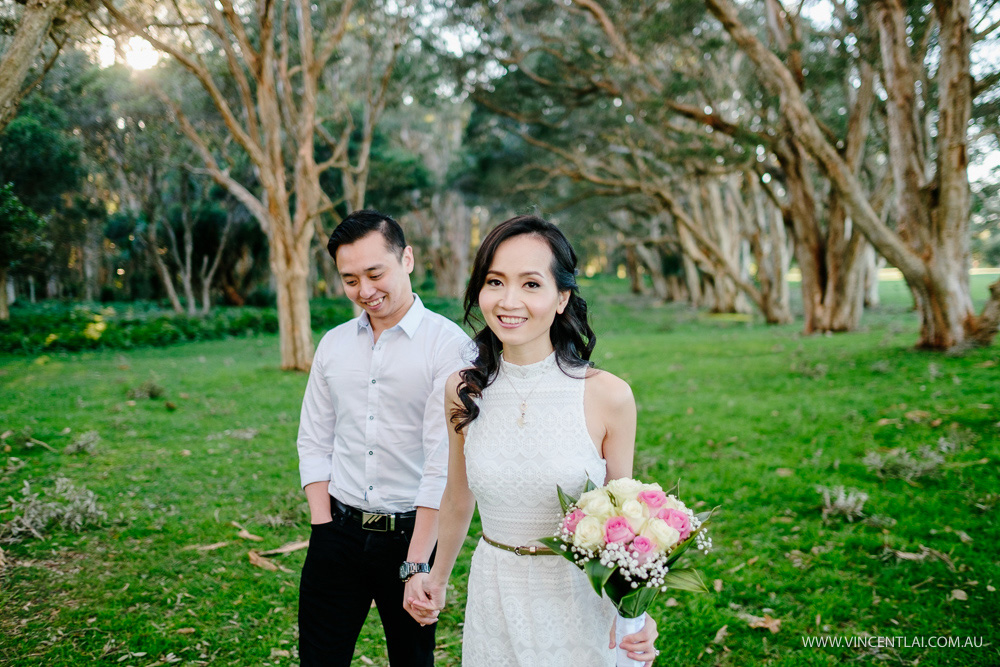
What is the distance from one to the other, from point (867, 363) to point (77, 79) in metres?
24.4

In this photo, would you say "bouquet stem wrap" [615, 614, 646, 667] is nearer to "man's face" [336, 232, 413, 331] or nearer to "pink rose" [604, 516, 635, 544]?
"pink rose" [604, 516, 635, 544]

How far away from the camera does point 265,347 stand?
1962 centimetres

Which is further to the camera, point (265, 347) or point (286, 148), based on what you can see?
point (286, 148)

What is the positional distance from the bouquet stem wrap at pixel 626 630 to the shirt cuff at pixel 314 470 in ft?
4.49

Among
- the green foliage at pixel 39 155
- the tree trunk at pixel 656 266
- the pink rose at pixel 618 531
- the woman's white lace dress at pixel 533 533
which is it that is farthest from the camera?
the tree trunk at pixel 656 266

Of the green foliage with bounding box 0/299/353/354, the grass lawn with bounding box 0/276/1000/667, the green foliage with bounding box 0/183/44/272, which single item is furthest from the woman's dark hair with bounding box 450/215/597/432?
the green foliage with bounding box 0/299/353/354

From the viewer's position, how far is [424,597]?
2.42 metres

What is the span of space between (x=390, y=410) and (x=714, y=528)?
12.6 feet

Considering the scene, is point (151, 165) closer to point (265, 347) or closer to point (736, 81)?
point (265, 347)

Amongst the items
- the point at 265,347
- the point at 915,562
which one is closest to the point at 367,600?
the point at 915,562

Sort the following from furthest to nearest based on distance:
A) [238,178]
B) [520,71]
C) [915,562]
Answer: [238,178], [520,71], [915,562]

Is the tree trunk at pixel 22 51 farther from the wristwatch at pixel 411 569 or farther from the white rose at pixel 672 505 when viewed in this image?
the white rose at pixel 672 505

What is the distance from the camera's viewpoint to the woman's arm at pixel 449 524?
2441mm

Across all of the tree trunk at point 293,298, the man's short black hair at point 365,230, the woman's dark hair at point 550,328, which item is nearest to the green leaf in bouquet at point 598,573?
the woman's dark hair at point 550,328
